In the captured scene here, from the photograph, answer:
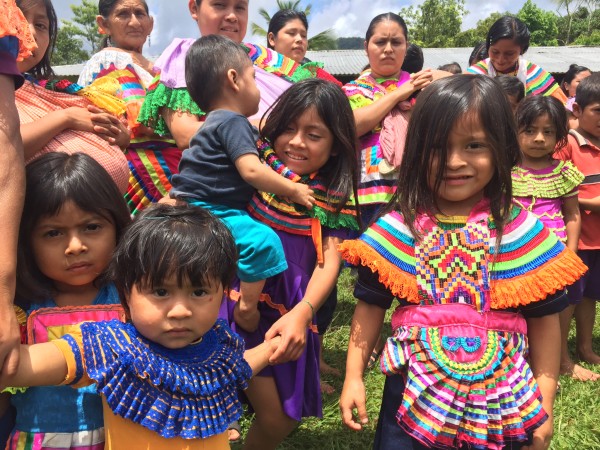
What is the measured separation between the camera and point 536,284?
5.46 feet

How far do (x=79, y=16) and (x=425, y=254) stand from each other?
42656mm

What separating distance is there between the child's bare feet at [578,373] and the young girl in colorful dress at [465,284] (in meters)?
2.12

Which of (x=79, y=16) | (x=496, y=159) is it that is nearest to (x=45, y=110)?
(x=496, y=159)

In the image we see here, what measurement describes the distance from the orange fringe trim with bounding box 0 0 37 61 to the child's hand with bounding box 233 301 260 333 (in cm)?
112

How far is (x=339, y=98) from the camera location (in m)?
2.22

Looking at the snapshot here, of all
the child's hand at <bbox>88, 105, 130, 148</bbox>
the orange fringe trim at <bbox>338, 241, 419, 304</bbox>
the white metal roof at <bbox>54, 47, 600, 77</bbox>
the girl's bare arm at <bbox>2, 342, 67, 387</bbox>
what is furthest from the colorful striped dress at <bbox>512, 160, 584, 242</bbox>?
the white metal roof at <bbox>54, 47, 600, 77</bbox>

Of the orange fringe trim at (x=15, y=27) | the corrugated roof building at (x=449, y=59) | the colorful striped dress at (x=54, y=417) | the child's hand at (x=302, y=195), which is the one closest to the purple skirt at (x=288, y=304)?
the child's hand at (x=302, y=195)

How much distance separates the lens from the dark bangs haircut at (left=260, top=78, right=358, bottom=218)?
7.17 feet

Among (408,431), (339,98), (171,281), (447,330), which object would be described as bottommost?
(408,431)

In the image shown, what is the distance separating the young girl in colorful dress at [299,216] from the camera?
219cm

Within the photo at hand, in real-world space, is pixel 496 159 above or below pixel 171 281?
above

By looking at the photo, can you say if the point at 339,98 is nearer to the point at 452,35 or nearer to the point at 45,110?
the point at 45,110

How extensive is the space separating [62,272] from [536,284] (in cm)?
138

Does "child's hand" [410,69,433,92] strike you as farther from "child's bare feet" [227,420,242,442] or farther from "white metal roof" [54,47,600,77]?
"white metal roof" [54,47,600,77]
